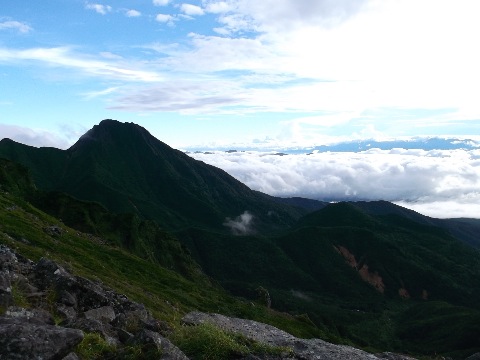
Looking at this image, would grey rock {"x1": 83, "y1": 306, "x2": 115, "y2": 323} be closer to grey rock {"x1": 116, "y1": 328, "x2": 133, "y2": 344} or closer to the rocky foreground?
the rocky foreground

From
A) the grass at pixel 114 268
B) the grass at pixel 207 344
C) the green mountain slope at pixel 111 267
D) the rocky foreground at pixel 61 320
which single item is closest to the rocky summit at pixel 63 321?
the rocky foreground at pixel 61 320

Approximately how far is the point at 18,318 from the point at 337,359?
1934 centimetres

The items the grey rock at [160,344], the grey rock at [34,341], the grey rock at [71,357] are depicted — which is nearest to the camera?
the grey rock at [34,341]

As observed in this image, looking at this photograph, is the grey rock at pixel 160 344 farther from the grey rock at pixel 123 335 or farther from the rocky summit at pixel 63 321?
the grey rock at pixel 123 335

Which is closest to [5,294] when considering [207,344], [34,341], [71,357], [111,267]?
[34,341]

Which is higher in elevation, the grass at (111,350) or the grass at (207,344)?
the grass at (111,350)

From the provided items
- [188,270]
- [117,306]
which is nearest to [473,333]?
[188,270]

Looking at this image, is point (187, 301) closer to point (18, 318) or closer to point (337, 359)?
point (337, 359)

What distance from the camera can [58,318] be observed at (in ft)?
61.1

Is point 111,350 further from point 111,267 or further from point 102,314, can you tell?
point 111,267

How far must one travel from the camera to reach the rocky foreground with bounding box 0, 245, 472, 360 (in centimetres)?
1364

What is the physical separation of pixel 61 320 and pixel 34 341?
5.08 metres

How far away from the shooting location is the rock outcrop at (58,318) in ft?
44.7

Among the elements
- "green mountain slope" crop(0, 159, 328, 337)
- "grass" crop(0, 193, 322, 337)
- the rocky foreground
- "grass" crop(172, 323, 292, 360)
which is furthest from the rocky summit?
"grass" crop(0, 193, 322, 337)
